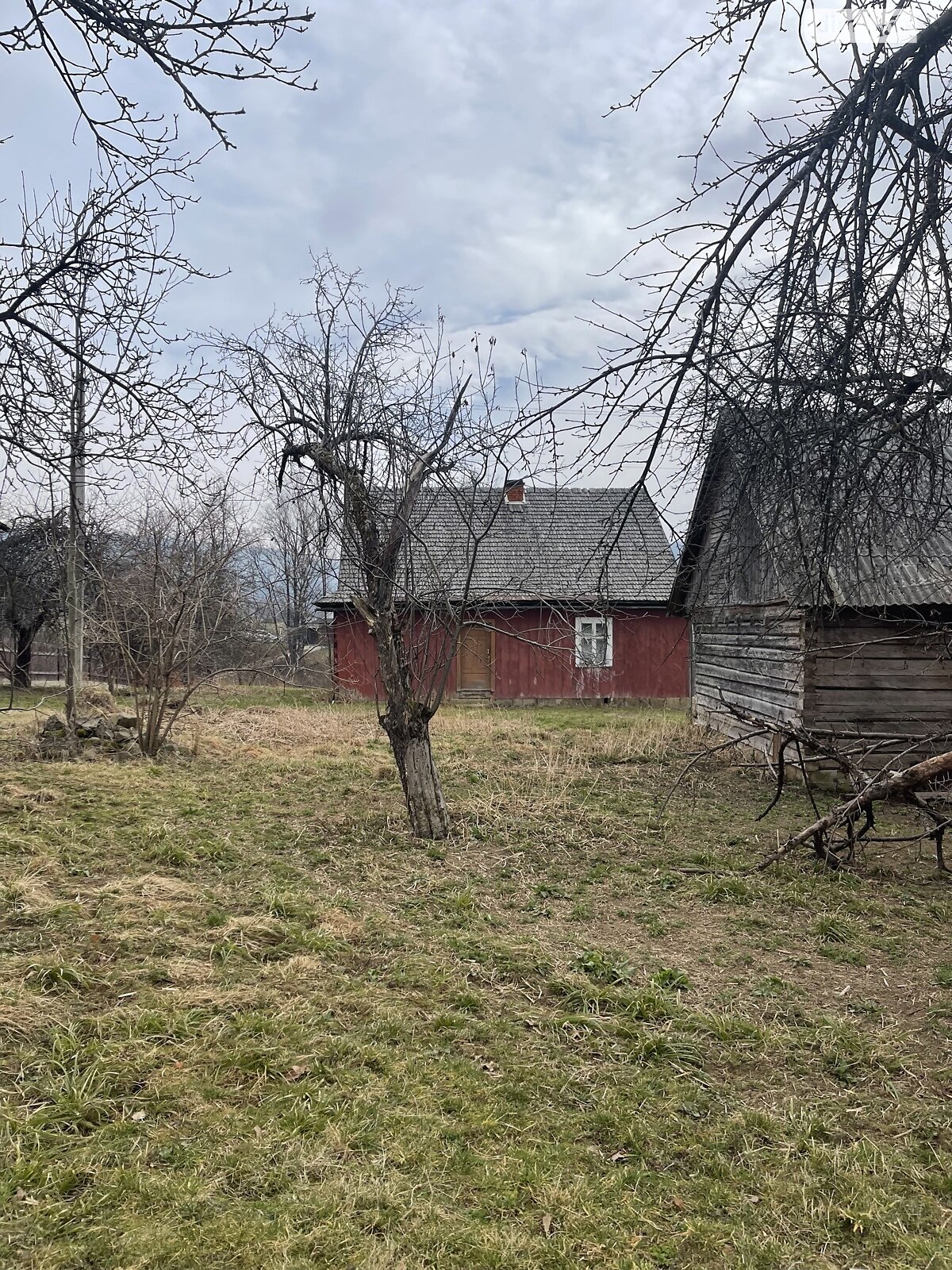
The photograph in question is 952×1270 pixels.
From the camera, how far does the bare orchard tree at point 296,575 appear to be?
8023mm

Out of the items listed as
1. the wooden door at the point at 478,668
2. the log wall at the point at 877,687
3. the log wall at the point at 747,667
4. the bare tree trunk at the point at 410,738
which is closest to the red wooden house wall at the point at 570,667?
the wooden door at the point at 478,668

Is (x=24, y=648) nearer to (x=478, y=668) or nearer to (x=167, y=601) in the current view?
(x=478, y=668)

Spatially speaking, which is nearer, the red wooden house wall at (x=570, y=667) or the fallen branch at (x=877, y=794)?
the fallen branch at (x=877, y=794)

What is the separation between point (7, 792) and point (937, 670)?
32.7 feet

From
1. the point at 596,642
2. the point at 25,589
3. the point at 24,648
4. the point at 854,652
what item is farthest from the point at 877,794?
the point at 25,589

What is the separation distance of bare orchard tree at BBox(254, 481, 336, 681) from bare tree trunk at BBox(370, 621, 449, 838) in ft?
3.92

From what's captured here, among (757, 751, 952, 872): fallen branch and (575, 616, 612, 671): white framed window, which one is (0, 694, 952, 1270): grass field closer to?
(757, 751, 952, 872): fallen branch

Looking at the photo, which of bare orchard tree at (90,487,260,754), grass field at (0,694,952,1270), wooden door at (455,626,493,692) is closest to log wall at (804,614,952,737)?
grass field at (0,694,952,1270)

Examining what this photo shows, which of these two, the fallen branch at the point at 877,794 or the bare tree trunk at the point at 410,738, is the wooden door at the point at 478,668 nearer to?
the bare tree trunk at the point at 410,738

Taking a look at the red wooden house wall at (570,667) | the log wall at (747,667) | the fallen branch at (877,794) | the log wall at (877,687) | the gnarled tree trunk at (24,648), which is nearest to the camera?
the fallen branch at (877,794)

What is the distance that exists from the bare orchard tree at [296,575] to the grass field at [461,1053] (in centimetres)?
280

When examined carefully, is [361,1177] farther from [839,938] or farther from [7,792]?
[7,792]

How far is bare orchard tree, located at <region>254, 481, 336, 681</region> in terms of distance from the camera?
8023 millimetres

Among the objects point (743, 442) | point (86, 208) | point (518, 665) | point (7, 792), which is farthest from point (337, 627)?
point (743, 442)
